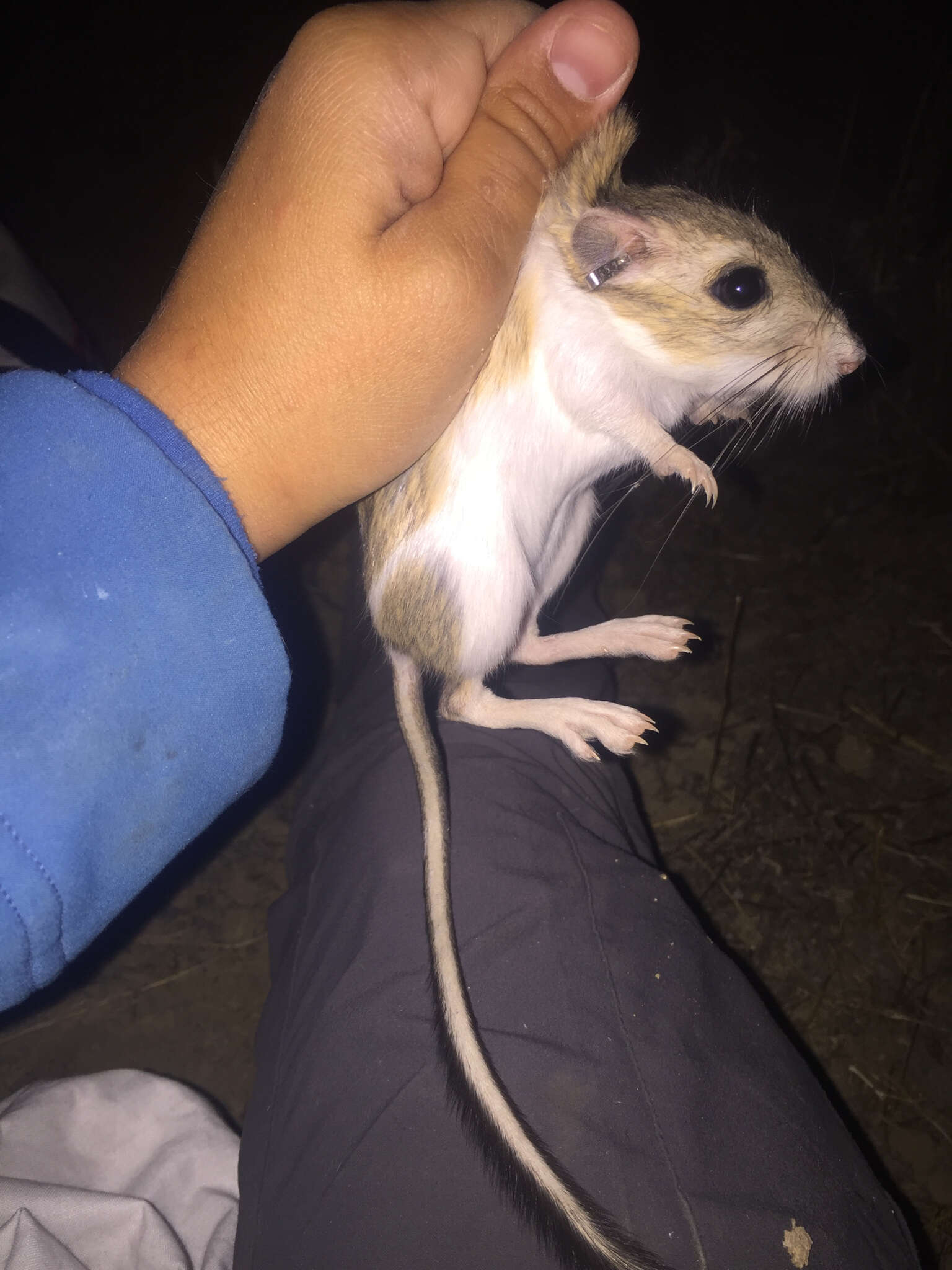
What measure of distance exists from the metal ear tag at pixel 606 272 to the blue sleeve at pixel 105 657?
2.50 ft

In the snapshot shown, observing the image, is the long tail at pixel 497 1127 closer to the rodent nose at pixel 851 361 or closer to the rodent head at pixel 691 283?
the rodent head at pixel 691 283

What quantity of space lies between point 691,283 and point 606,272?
168 millimetres

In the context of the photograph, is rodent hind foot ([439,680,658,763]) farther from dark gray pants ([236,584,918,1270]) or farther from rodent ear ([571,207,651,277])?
rodent ear ([571,207,651,277])

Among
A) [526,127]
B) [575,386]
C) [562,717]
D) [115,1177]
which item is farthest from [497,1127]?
[526,127]

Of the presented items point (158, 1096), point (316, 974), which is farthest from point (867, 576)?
point (158, 1096)

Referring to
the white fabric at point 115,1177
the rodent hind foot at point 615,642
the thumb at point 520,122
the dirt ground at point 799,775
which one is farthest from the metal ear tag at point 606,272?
the white fabric at point 115,1177

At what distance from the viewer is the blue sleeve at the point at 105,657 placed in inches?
35.4

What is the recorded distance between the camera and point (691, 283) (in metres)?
1.43

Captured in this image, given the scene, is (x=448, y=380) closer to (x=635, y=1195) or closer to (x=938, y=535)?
(x=635, y=1195)

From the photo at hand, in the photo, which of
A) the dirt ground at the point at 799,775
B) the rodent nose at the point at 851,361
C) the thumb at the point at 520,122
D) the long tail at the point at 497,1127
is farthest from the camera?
the dirt ground at the point at 799,775

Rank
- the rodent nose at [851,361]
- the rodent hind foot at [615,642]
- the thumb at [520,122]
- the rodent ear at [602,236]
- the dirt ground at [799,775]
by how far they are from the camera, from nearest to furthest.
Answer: the thumb at [520,122] → the rodent ear at [602,236] → the rodent nose at [851,361] → the rodent hind foot at [615,642] → the dirt ground at [799,775]

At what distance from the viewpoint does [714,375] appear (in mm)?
1504

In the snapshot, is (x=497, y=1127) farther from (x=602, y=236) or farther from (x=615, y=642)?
(x=602, y=236)

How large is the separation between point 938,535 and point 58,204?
416 cm
